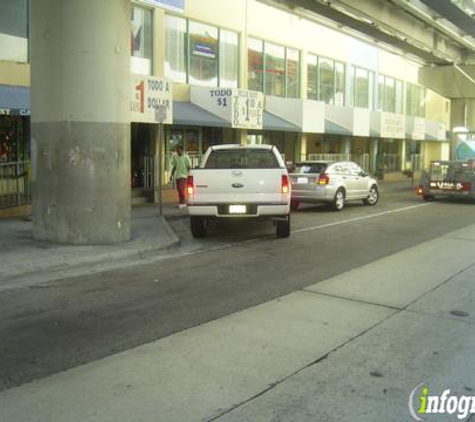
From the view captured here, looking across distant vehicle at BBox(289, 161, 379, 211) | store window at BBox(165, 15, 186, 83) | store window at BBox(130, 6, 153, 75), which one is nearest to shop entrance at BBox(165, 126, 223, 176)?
store window at BBox(165, 15, 186, 83)

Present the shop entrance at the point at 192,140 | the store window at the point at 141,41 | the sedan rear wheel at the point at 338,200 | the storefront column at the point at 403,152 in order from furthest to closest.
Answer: the storefront column at the point at 403,152
the shop entrance at the point at 192,140
the store window at the point at 141,41
the sedan rear wheel at the point at 338,200

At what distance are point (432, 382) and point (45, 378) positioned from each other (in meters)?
3.00

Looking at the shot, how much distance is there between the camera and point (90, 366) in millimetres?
5262

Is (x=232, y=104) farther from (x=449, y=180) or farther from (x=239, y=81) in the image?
(x=449, y=180)

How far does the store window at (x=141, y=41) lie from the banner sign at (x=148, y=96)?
300 centimetres

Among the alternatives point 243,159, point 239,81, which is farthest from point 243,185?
point 239,81

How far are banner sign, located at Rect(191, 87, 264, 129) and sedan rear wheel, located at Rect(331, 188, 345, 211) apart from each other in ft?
14.1

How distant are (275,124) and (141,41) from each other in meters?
6.21

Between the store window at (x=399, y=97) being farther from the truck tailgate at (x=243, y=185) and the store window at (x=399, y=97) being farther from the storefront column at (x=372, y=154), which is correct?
the truck tailgate at (x=243, y=185)

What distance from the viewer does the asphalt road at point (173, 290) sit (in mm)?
5855

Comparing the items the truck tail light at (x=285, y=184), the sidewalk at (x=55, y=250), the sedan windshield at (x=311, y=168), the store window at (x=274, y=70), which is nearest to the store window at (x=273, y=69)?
the store window at (x=274, y=70)

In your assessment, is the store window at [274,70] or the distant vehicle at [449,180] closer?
the distant vehicle at [449,180]

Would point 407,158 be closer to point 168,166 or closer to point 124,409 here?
point 168,166

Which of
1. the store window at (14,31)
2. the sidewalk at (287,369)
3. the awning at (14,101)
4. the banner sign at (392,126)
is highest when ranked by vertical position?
the store window at (14,31)
